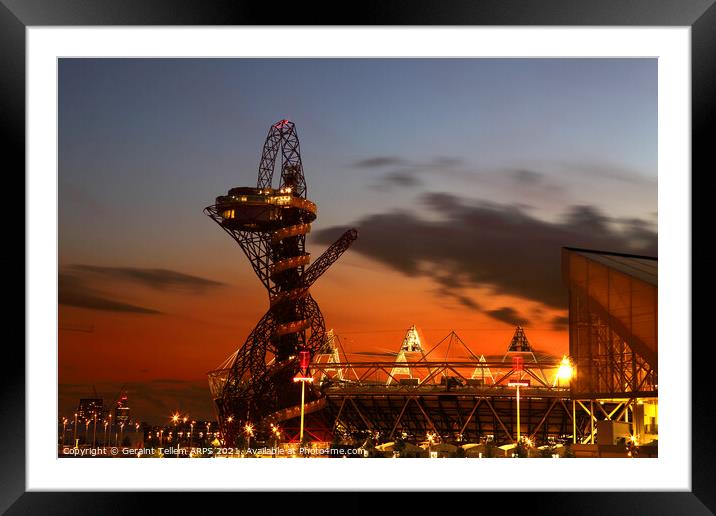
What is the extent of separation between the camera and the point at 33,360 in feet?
27.4

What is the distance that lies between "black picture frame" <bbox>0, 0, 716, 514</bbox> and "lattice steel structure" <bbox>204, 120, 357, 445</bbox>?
91.0 ft

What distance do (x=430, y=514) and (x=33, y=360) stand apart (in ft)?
12.3

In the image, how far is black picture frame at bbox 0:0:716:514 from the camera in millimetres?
7941

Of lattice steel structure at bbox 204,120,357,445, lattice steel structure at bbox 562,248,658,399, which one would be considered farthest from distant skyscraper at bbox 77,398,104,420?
lattice steel structure at bbox 562,248,658,399

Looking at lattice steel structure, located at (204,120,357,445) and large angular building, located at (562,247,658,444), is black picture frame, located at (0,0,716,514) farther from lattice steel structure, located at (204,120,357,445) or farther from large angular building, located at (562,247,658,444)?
lattice steel structure, located at (204,120,357,445)

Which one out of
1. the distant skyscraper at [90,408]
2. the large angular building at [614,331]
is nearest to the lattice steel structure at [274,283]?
the distant skyscraper at [90,408]

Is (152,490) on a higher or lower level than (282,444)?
higher

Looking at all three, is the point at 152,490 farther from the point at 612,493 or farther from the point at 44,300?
the point at 612,493

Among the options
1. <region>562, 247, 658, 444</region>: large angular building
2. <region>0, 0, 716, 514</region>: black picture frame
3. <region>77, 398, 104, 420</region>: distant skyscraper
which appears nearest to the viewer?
<region>0, 0, 716, 514</region>: black picture frame

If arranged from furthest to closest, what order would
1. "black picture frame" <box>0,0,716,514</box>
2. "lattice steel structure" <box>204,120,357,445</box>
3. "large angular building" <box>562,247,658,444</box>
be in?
"lattice steel structure" <box>204,120,357,445</box> < "large angular building" <box>562,247,658,444</box> < "black picture frame" <box>0,0,716,514</box>
